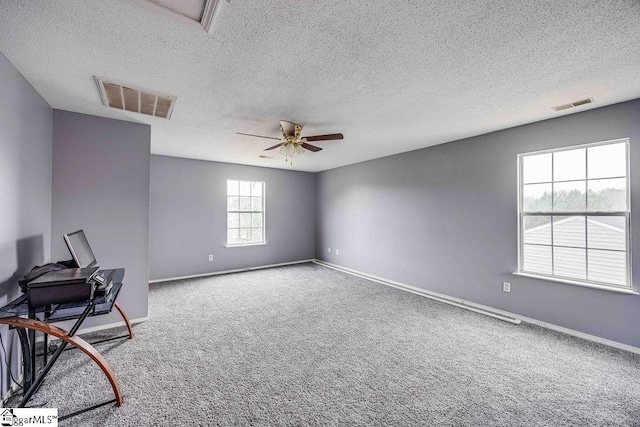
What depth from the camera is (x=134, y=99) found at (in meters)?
2.49

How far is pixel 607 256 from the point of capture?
8.87ft

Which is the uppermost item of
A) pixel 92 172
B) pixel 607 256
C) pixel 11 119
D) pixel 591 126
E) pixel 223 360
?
pixel 591 126

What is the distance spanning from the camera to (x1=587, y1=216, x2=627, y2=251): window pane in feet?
8.58

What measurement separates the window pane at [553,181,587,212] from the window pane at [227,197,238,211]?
555cm

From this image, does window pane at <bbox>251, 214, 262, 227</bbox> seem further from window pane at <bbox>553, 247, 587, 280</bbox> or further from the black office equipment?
window pane at <bbox>553, 247, 587, 280</bbox>

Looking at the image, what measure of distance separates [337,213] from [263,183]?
197 centimetres

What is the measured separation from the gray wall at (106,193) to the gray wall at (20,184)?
0.15 metres

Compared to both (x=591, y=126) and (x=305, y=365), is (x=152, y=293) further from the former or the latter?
(x=591, y=126)

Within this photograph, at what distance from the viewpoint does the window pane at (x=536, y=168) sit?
3138mm

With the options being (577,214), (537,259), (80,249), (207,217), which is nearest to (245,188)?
(207,217)

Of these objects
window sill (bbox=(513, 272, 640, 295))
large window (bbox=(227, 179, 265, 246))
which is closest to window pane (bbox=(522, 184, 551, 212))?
window sill (bbox=(513, 272, 640, 295))

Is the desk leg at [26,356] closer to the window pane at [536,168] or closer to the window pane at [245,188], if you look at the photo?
the window pane at [245,188]

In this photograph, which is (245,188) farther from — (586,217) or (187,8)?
(586,217)

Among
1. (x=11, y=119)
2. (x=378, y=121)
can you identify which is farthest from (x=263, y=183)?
(x=11, y=119)
